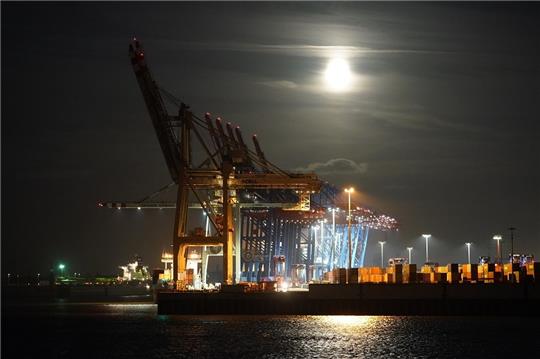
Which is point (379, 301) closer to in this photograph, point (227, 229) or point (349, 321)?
point (349, 321)

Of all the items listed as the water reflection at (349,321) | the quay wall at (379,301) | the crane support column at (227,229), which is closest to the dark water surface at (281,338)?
the water reflection at (349,321)

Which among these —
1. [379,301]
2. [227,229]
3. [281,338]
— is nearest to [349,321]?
[379,301]

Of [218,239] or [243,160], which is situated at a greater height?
[243,160]

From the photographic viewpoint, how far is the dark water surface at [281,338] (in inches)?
2507

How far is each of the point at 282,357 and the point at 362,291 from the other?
27.6 meters

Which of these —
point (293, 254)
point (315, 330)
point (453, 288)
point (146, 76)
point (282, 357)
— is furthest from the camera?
point (293, 254)

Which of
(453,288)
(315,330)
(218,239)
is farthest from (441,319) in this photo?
(218,239)

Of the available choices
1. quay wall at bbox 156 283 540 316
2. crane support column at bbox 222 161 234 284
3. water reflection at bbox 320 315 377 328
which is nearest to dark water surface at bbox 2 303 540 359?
water reflection at bbox 320 315 377 328

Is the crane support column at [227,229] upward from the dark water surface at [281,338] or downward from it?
upward

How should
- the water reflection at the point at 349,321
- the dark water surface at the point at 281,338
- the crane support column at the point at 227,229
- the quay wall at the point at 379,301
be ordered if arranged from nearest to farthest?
the dark water surface at the point at 281,338, the water reflection at the point at 349,321, the quay wall at the point at 379,301, the crane support column at the point at 227,229

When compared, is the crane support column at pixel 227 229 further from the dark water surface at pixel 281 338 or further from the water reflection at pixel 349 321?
the water reflection at pixel 349 321

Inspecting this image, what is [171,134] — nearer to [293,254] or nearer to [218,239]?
[218,239]

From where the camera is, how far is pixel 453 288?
87000mm

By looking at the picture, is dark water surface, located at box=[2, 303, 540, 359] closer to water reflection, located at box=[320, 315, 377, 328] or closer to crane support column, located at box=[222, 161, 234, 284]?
water reflection, located at box=[320, 315, 377, 328]
